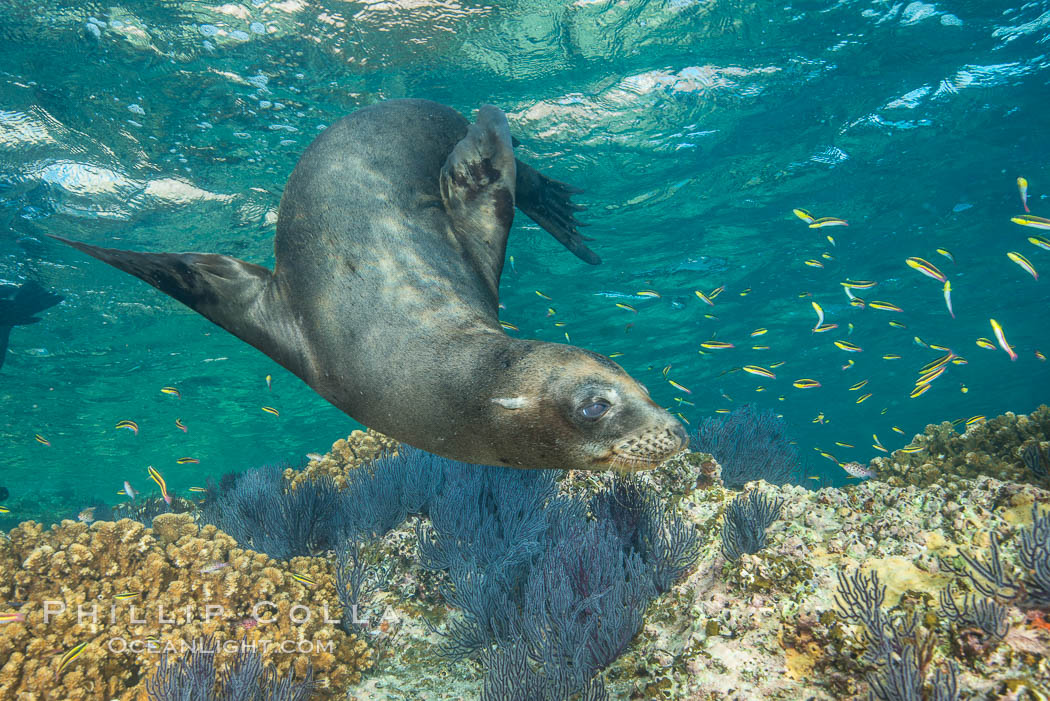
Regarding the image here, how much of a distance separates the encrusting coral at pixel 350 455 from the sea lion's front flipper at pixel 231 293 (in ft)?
14.5

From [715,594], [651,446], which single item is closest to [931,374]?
[715,594]

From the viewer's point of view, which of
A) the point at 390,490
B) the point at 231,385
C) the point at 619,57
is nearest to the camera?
A: the point at 390,490

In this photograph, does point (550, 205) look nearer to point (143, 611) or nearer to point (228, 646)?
point (228, 646)

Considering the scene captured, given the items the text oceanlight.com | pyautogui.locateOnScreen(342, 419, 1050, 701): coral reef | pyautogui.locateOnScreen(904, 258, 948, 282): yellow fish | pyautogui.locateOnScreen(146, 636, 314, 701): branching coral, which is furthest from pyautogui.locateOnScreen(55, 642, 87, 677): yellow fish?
pyautogui.locateOnScreen(904, 258, 948, 282): yellow fish

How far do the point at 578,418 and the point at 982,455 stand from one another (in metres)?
4.87

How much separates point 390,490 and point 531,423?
364cm

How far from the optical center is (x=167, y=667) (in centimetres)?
356

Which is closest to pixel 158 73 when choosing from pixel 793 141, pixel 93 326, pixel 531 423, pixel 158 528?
pixel 158 528

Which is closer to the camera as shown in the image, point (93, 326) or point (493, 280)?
point (493, 280)

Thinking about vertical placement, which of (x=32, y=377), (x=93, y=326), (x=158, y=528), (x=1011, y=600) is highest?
(x=1011, y=600)

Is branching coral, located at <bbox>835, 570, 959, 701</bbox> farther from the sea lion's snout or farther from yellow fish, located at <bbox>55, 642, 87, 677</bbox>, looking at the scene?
yellow fish, located at <bbox>55, 642, 87, 677</bbox>

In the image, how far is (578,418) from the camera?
209cm

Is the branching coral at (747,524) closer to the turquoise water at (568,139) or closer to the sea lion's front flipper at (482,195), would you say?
the sea lion's front flipper at (482,195)

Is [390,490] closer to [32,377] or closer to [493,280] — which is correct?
[493,280]
